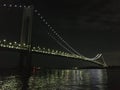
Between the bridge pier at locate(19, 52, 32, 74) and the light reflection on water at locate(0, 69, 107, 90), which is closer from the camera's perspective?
the light reflection on water at locate(0, 69, 107, 90)

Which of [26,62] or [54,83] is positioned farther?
[26,62]

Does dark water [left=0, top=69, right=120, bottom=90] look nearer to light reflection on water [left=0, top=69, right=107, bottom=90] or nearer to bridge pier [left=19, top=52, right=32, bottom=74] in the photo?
light reflection on water [left=0, top=69, right=107, bottom=90]

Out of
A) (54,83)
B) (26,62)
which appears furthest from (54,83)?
(26,62)

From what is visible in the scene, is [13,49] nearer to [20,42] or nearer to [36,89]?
[20,42]

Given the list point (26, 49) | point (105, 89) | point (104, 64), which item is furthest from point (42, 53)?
point (104, 64)

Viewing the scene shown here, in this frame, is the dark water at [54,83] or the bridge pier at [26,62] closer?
the dark water at [54,83]

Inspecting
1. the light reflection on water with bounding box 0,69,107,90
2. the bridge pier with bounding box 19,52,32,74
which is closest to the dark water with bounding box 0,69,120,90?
the light reflection on water with bounding box 0,69,107,90

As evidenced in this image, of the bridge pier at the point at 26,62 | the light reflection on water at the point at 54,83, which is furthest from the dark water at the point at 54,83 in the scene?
the bridge pier at the point at 26,62

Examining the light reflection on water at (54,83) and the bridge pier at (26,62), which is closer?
the light reflection on water at (54,83)

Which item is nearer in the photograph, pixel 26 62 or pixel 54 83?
pixel 54 83

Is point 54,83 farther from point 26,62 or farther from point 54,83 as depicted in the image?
point 26,62

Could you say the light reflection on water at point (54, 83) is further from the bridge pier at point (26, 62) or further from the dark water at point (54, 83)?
the bridge pier at point (26, 62)
